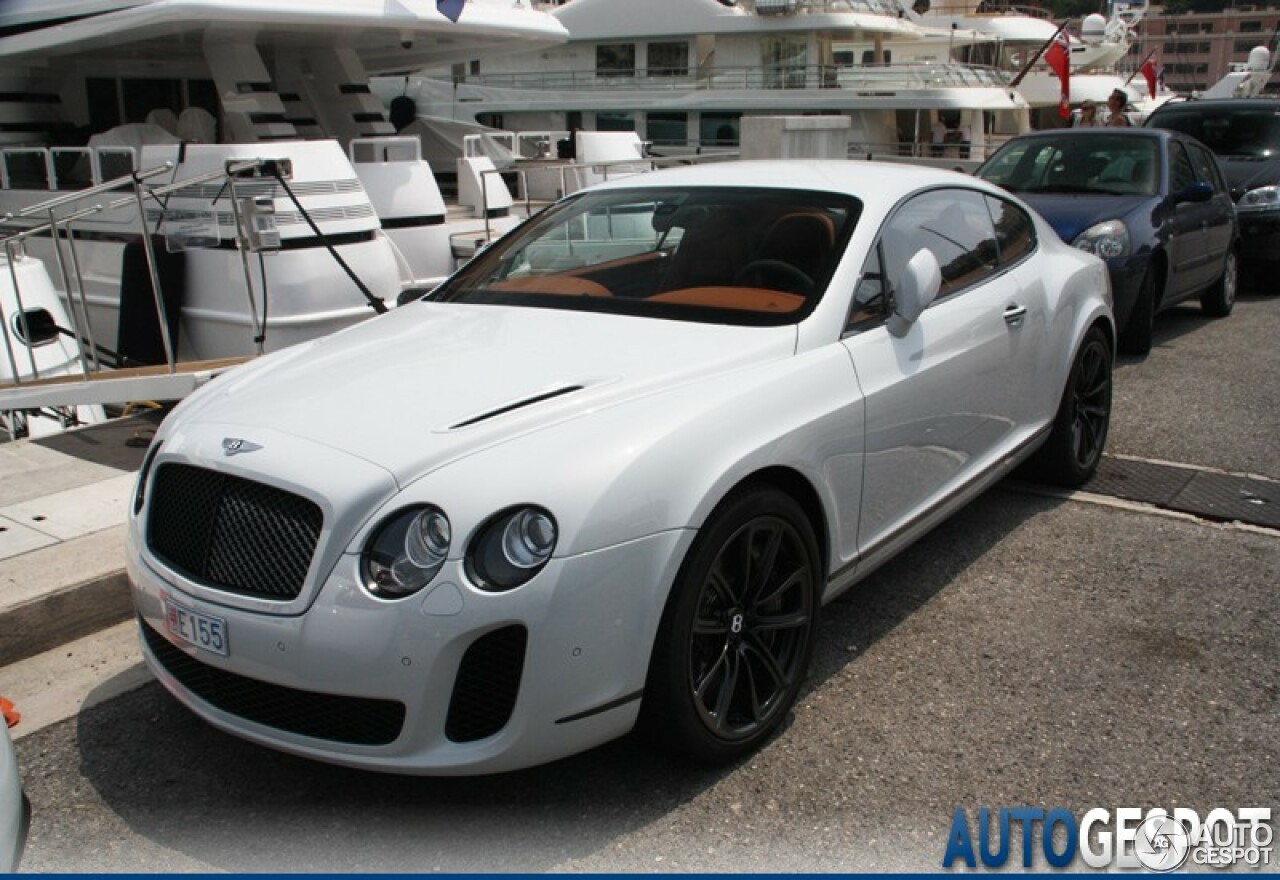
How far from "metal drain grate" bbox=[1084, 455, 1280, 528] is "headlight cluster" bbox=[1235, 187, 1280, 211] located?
664 centimetres

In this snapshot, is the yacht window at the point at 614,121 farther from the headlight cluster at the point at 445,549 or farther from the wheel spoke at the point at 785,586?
the headlight cluster at the point at 445,549

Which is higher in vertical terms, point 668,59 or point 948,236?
point 668,59

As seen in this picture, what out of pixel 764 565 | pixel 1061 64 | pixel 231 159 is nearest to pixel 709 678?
pixel 764 565

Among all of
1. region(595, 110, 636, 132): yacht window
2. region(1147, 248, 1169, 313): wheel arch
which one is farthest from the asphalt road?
region(595, 110, 636, 132): yacht window

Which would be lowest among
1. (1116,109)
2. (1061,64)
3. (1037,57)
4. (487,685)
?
(487,685)

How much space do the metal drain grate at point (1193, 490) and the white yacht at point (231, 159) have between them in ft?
14.0

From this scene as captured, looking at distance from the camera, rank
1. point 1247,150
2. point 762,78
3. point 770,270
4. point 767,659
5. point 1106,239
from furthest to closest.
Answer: point 762,78 < point 1247,150 < point 1106,239 < point 770,270 < point 767,659

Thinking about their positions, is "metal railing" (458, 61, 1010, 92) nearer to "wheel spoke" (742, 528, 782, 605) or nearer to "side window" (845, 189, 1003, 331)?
"side window" (845, 189, 1003, 331)

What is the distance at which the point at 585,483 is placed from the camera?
2.76 metres

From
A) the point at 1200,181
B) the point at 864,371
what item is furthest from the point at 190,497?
the point at 1200,181

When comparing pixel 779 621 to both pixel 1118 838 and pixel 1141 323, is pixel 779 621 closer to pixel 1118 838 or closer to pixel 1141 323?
pixel 1118 838

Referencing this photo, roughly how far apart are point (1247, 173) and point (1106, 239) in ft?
15.8

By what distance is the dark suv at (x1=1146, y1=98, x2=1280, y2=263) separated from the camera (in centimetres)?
1130

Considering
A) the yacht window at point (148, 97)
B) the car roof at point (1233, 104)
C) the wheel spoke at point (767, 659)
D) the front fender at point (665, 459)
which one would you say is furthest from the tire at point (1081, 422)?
the yacht window at point (148, 97)
